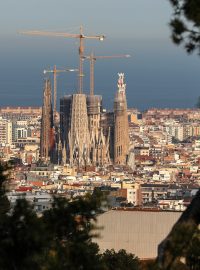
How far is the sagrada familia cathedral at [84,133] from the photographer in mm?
80000

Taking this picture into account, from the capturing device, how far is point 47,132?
82.9 m

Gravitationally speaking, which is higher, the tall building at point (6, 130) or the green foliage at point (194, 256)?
the tall building at point (6, 130)

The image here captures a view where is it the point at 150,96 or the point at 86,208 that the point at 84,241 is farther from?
the point at 150,96

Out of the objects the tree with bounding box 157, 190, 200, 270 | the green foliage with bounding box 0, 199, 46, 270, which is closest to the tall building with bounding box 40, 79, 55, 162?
the green foliage with bounding box 0, 199, 46, 270

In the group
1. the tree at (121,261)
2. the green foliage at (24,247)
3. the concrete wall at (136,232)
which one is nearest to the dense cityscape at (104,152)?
the concrete wall at (136,232)

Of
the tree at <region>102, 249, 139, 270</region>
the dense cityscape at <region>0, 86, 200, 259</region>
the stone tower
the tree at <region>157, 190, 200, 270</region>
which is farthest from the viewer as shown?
the stone tower

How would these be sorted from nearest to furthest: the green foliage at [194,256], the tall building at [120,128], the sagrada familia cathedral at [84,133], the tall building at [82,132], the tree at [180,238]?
the tree at [180,238] → the green foliage at [194,256] → the tall building at [82,132] → the sagrada familia cathedral at [84,133] → the tall building at [120,128]

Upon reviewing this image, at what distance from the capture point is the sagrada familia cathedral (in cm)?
8000

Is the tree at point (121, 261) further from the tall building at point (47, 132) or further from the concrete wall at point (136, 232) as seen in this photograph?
the tall building at point (47, 132)

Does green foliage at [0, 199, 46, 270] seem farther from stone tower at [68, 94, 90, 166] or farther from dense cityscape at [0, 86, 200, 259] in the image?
stone tower at [68, 94, 90, 166]

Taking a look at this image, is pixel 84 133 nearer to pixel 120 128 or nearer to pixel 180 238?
pixel 120 128

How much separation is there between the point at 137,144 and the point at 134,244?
74.1 m

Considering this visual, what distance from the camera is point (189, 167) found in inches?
2938

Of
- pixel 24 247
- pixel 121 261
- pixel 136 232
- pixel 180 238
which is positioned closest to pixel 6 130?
pixel 136 232
